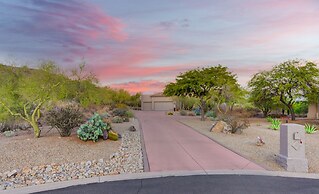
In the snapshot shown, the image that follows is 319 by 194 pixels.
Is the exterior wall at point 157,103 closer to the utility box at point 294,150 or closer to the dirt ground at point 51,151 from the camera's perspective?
the dirt ground at point 51,151

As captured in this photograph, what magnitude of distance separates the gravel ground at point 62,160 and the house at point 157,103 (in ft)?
129

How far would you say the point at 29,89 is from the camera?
1145 cm

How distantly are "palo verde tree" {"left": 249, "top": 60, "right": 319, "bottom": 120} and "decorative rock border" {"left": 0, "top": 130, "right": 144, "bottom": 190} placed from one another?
19.3 metres

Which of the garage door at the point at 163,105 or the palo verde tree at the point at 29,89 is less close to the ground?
the palo verde tree at the point at 29,89

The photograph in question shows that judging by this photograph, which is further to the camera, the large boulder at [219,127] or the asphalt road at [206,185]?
the large boulder at [219,127]

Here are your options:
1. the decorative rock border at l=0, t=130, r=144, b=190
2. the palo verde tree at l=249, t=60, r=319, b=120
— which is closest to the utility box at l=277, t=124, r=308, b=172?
the decorative rock border at l=0, t=130, r=144, b=190

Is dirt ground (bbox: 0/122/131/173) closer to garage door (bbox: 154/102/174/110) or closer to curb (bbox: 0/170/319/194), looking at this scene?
curb (bbox: 0/170/319/194)

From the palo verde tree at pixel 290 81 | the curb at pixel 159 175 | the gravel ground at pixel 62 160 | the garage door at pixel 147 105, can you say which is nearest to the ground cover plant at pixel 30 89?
the gravel ground at pixel 62 160

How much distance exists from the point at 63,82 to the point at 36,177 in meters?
6.96

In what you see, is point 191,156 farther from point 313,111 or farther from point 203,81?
point 313,111

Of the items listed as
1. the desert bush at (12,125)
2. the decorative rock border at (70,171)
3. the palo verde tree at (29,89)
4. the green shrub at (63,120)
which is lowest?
the decorative rock border at (70,171)

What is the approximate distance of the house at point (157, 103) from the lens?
50750 mm

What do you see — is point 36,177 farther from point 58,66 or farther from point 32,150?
point 58,66

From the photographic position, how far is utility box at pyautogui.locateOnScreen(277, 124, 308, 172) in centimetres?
775
